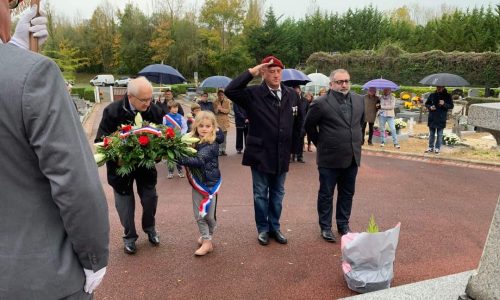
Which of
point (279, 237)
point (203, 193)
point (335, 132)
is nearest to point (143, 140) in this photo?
point (203, 193)

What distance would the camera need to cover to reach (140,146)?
380cm

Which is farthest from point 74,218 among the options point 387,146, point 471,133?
point 471,133

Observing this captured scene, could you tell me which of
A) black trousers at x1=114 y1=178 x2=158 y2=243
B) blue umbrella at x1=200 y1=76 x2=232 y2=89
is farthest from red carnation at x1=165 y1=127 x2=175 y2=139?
blue umbrella at x1=200 y1=76 x2=232 y2=89

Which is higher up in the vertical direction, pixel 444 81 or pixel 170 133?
pixel 444 81

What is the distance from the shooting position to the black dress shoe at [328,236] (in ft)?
15.4

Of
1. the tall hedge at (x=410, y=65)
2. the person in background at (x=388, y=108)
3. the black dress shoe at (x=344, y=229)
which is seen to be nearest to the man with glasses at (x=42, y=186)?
the black dress shoe at (x=344, y=229)

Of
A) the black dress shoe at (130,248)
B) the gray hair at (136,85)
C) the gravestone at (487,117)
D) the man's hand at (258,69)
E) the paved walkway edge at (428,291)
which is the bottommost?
the black dress shoe at (130,248)

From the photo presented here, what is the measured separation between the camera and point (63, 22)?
63250 mm

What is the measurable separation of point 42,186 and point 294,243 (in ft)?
11.6

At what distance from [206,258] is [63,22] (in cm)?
6887

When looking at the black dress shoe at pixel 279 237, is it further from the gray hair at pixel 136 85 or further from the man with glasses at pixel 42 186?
the man with glasses at pixel 42 186

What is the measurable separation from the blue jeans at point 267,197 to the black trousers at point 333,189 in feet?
1.58

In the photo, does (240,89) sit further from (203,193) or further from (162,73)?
(162,73)

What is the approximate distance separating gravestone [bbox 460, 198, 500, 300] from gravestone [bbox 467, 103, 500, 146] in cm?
46
